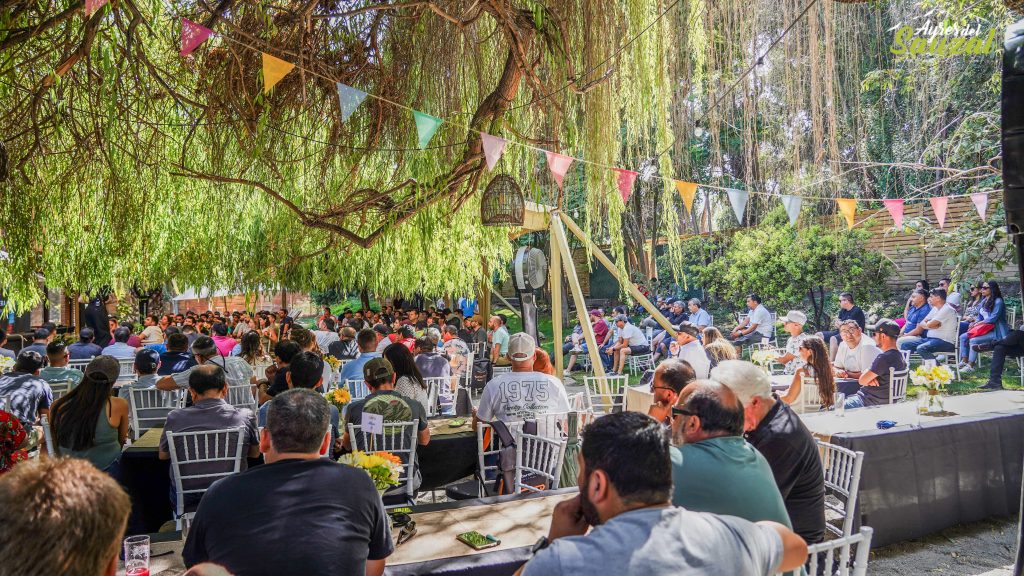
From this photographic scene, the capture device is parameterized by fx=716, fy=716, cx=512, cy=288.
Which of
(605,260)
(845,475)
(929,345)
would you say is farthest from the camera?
(929,345)

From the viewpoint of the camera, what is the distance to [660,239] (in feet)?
78.5

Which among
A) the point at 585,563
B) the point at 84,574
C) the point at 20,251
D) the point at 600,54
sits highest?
the point at 600,54

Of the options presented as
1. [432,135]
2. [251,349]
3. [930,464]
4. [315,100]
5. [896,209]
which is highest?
[315,100]

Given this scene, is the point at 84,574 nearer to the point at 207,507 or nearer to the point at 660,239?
the point at 207,507

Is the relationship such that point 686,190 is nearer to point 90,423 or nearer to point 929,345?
point 90,423

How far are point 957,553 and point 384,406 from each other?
140 inches

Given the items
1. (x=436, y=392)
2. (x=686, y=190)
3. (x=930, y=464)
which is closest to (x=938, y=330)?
(x=686, y=190)

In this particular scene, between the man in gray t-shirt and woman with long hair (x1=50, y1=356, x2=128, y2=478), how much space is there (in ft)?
11.9

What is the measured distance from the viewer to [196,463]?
4047 millimetres

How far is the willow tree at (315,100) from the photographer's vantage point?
183 inches

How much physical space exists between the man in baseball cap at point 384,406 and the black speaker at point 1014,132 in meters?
3.15

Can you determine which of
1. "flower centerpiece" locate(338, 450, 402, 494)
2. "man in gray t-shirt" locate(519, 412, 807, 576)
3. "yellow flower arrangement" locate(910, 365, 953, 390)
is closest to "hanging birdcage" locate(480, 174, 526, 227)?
"yellow flower arrangement" locate(910, 365, 953, 390)

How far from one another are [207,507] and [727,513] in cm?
154

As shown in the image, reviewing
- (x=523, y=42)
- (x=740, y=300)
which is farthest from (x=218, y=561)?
(x=740, y=300)
